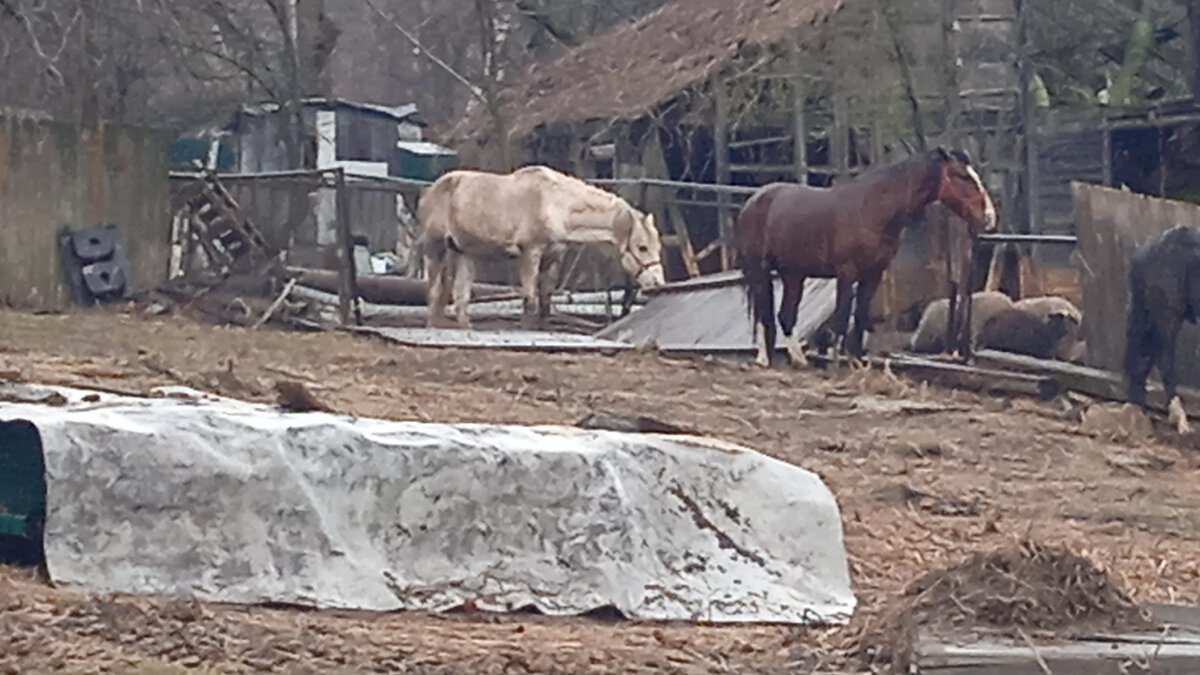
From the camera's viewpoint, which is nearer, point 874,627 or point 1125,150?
point 874,627

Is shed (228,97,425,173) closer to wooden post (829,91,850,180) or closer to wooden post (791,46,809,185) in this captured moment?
wooden post (791,46,809,185)

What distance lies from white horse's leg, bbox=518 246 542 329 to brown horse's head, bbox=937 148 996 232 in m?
4.43

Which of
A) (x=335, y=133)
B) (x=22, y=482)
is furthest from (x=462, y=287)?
(x=335, y=133)

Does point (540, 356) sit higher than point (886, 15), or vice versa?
point (886, 15)

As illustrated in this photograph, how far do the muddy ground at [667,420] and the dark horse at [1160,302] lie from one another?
52 cm

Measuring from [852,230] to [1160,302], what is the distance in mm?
3131

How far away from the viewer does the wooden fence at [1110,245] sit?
12852 mm

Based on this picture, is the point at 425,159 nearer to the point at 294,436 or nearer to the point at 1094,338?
the point at 1094,338

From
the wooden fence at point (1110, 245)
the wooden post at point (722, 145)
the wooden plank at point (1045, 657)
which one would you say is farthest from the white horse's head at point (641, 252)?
the wooden plank at point (1045, 657)

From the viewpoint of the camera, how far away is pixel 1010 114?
2567cm

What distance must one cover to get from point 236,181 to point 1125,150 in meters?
11.8

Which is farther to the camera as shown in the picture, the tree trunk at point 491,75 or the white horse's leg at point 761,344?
the tree trunk at point 491,75

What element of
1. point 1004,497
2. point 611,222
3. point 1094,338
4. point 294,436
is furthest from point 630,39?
point 294,436

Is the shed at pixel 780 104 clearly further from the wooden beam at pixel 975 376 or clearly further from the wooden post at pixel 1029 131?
the wooden beam at pixel 975 376
